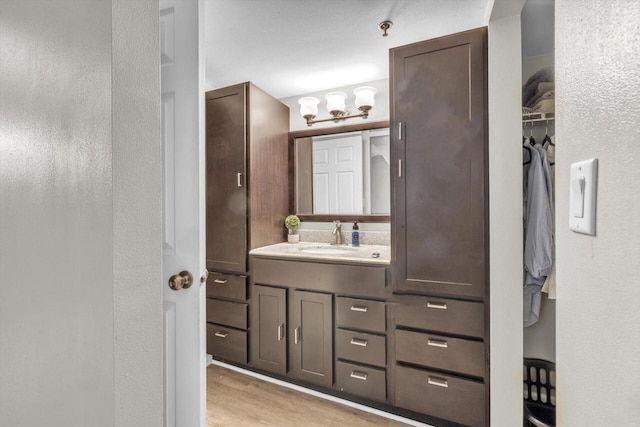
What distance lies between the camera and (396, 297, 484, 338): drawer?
5.29ft

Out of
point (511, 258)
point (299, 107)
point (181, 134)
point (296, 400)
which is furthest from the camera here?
point (299, 107)

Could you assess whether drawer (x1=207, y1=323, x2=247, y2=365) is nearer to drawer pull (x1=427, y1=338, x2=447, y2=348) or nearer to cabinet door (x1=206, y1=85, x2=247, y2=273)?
Result: cabinet door (x1=206, y1=85, x2=247, y2=273)

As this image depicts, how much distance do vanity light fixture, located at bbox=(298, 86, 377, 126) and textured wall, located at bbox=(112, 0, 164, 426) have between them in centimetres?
189

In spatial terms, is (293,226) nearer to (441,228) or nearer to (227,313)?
(227,313)

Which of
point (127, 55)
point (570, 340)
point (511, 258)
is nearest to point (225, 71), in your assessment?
point (127, 55)

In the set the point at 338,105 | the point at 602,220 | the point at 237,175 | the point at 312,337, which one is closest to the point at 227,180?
the point at 237,175

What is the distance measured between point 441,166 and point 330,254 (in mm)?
993

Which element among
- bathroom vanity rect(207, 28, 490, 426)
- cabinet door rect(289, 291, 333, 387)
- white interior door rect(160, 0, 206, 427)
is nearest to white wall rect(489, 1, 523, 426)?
bathroom vanity rect(207, 28, 490, 426)

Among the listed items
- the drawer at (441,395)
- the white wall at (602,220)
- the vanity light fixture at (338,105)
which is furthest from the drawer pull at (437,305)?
the vanity light fixture at (338,105)

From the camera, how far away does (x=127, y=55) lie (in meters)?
0.62

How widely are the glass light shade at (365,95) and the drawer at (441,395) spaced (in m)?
1.87

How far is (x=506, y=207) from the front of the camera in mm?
1480

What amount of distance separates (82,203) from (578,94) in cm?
94

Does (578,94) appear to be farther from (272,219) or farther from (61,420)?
(272,219)
